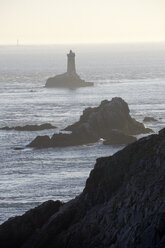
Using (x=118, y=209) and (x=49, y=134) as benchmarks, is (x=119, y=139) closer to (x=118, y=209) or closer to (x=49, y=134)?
(x=49, y=134)

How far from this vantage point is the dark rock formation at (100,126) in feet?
308

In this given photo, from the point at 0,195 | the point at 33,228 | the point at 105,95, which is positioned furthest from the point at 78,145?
the point at 105,95

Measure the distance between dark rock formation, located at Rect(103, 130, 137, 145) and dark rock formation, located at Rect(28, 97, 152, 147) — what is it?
47.4 inches

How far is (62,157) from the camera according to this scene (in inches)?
3378

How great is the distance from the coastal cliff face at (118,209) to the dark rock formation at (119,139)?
46846 millimetres

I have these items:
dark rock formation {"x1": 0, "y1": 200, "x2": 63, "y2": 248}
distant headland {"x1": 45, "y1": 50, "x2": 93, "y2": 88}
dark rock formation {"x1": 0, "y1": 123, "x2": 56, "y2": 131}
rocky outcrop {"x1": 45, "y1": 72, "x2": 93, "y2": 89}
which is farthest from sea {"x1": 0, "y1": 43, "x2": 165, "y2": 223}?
dark rock formation {"x1": 0, "y1": 200, "x2": 63, "y2": 248}

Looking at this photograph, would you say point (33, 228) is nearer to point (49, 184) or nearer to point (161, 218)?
point (161, 218)

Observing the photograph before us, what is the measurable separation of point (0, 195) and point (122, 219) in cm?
2742

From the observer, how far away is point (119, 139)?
9312cm

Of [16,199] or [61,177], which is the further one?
[61,177]

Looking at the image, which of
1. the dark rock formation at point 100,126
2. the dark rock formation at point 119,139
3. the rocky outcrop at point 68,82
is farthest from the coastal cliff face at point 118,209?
the rocky outcrop at point 68,82

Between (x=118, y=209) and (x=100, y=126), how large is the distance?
55860 millimetres

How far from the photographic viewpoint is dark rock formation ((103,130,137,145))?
92.4m

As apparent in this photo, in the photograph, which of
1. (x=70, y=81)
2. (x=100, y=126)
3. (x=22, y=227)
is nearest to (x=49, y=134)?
(x=100, y=126)
